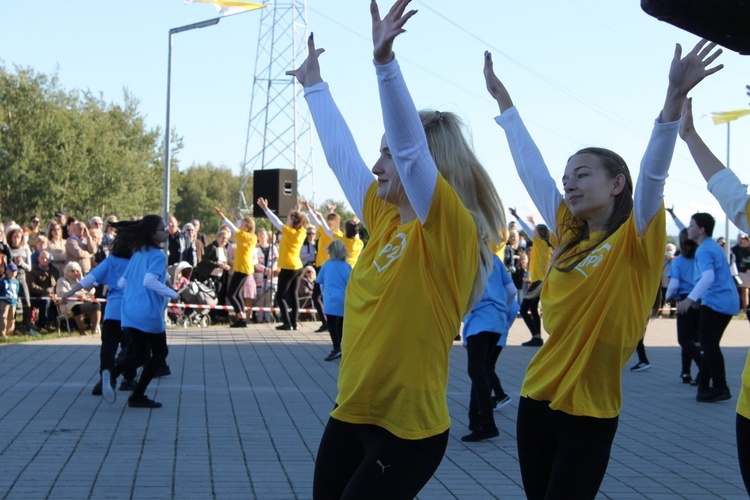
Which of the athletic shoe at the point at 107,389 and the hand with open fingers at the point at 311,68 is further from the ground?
the hand with open fingers at the point at 311,68

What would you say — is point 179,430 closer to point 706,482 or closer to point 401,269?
point 706,482

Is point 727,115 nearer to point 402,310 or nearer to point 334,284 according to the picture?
point 402,310

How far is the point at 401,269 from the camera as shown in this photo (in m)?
2.89

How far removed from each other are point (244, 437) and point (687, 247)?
6297 millimetres

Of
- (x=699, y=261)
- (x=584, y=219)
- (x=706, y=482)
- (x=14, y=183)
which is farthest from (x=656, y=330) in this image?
(x=14, y=183)

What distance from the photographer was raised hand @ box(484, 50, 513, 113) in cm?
399

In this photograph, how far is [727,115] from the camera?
17.2ft

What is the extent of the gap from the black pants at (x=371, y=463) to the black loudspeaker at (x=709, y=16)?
1513 millimetres

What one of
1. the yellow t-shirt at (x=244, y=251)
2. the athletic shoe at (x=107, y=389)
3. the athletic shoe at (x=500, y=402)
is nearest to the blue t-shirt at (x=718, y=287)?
the athletic shoe at (x=500, y=402)

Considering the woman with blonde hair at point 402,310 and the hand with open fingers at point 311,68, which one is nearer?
the woman with blonde hair at point 402,310

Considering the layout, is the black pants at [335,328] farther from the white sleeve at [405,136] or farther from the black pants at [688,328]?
the white sleeve at [405,136]

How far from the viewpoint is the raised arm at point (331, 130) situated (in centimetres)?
330

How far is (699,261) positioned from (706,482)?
12.8 feet

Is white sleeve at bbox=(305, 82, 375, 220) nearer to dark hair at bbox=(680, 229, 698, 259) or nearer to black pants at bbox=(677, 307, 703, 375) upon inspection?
black pants at bbox=(677, 307, 703, 375)
